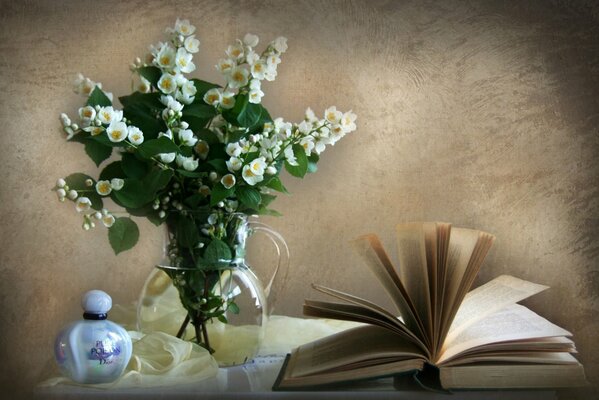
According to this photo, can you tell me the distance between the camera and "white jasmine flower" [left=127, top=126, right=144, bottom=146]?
3.09 feet

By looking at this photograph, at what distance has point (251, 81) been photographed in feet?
3.26

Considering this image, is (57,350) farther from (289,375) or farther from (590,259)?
(590,259)

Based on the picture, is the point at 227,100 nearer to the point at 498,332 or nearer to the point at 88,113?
the point at 88,113

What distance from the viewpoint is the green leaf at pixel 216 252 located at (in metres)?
1.00

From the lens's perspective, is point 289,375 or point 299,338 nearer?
point 289,375

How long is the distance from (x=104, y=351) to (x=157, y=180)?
0.23 metres

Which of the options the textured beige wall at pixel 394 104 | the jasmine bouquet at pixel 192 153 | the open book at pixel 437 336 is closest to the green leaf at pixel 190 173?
the jasmine bouquet at pixel 192 153

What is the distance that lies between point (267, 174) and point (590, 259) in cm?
89

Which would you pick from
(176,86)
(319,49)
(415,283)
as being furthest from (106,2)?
(415,283)

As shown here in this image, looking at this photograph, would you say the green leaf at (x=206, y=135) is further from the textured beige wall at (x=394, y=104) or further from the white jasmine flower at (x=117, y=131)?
the textured beige wall at (x=394, y=104)

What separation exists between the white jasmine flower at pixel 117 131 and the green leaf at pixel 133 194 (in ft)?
0.24

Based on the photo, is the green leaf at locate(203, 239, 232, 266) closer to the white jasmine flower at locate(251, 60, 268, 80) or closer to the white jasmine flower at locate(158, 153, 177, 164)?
the white jasmine flower at locate(158, 153, 177, 164)

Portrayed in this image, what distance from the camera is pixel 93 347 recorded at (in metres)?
0.90

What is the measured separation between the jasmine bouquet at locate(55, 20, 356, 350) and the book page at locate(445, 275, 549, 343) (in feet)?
0.99
